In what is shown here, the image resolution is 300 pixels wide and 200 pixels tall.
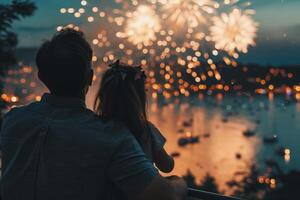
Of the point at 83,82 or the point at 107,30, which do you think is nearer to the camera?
the point at 83,82

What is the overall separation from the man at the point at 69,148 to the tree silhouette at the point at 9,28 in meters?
4.84

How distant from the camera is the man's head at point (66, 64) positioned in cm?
108

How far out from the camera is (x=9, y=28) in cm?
593

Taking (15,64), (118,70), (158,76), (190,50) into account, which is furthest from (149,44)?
(118,70)

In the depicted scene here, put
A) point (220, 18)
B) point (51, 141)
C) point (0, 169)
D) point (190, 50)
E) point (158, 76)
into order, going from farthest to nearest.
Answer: point (158, 76) → point (190, 50) → point (220, 18) → point (0, 169) → point (51, 141)

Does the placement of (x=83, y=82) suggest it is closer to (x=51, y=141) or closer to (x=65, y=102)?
(x=65, y=102)

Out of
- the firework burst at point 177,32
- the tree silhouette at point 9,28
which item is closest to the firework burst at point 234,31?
the firework burst at point 177,32

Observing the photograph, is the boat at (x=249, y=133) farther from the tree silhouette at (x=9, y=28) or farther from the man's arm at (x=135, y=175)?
the man's arm at (x=135, y=175)

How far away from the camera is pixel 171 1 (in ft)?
23.9

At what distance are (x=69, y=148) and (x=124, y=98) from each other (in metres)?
0.24

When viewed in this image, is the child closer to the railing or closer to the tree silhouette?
the railing

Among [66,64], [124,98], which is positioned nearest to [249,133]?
[124,98]

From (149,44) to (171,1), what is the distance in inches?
36.9

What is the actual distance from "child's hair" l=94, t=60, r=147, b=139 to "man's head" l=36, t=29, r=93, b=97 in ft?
0.28
